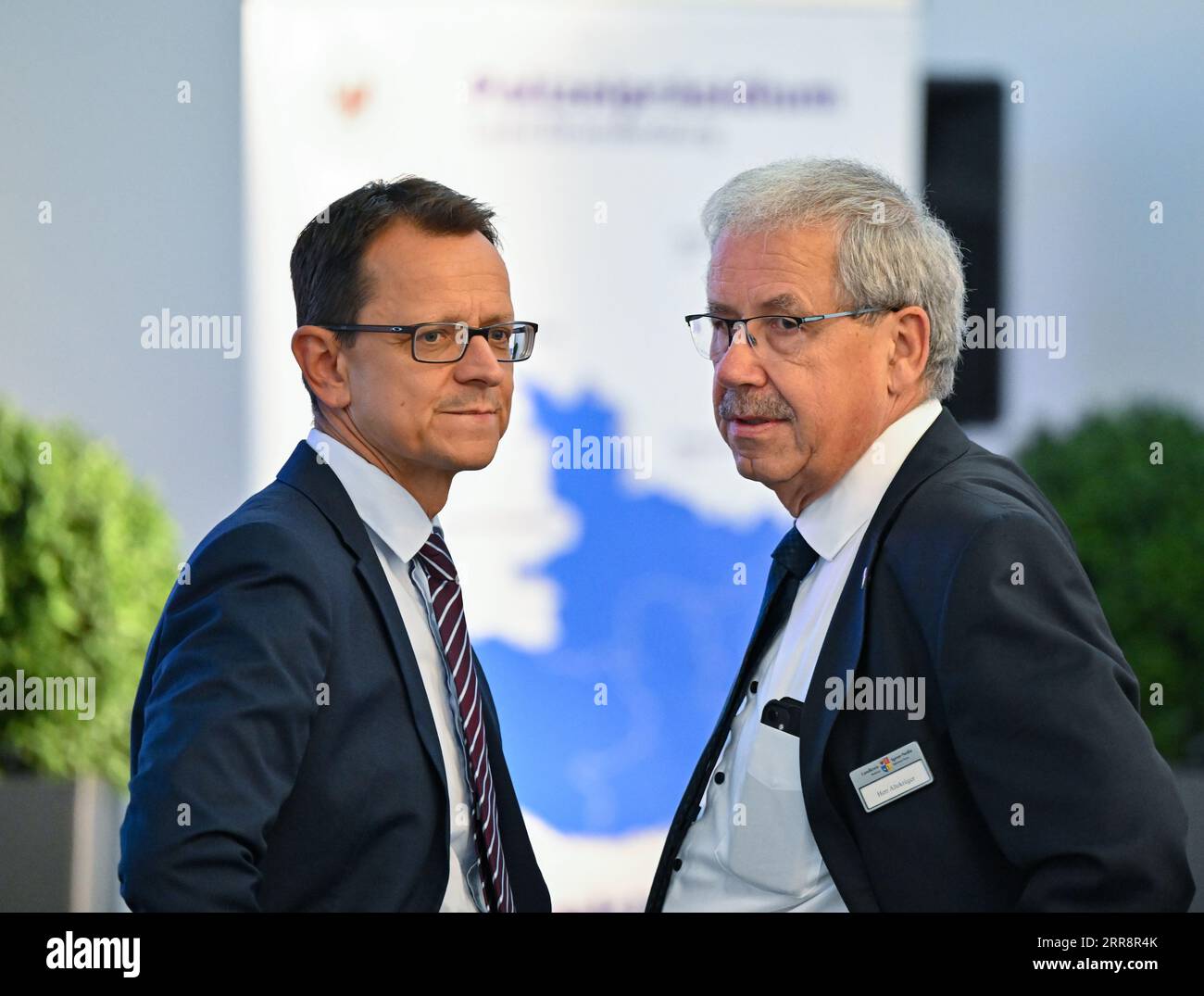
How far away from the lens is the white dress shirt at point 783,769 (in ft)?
8.69

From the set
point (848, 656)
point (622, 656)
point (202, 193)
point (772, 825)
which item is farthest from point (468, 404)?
point (202, 193)

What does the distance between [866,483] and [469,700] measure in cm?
91

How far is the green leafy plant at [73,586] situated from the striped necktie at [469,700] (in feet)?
9.43

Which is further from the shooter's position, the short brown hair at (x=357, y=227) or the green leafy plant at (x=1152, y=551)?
the green leafy plant at (x=1152, y=551)

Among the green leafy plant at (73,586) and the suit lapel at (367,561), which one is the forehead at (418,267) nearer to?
the suit lapel at (367,561)

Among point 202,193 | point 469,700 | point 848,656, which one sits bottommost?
point 469,700

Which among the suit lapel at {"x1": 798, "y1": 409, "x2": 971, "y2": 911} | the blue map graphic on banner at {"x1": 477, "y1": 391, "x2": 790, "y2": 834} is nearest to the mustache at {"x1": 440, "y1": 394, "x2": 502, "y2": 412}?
the suit lapel at {"x1": 798, "y1": 409, "x2": 971, "y2": 911}

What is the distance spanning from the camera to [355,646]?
2564 mm

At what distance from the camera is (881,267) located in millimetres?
2875

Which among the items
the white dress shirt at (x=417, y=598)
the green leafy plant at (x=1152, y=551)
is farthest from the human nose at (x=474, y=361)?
the green leafy plant at (x=1152, y=551)

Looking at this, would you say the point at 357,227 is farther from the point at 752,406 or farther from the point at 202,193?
the point at 202,193

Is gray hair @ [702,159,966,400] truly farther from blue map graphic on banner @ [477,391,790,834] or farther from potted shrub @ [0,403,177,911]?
potted shrub @ [0,403,177,911]
